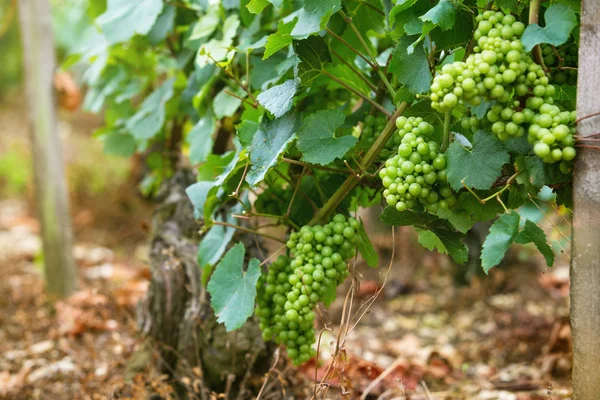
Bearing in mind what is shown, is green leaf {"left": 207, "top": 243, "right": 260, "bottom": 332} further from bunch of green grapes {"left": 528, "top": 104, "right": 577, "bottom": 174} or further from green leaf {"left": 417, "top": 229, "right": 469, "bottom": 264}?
bunch of green grapes {"left": 528, "top": 104, "right": 577, "bottom": 174}

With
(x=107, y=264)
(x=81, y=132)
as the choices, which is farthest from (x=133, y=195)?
(x=81, y=132)

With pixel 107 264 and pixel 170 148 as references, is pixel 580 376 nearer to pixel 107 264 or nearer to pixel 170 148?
pixel 170 148

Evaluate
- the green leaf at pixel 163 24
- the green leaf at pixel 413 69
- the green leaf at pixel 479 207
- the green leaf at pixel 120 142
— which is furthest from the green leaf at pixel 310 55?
the green leaf at pixel 120 142

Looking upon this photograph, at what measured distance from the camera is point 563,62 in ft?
3.19

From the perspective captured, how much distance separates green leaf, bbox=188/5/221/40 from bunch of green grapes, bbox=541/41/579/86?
3.00 feet

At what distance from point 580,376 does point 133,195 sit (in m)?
4.70

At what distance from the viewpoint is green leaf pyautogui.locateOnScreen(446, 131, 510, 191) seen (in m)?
0.93

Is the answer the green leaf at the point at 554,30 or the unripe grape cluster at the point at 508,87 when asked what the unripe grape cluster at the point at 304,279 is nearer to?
the unripe grape cluster at the point at 508,87

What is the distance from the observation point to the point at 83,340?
8.13 ft

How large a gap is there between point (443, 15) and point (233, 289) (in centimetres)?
70

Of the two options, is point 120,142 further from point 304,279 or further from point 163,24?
point 304,279

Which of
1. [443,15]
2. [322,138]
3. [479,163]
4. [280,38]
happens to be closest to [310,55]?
[280,38]

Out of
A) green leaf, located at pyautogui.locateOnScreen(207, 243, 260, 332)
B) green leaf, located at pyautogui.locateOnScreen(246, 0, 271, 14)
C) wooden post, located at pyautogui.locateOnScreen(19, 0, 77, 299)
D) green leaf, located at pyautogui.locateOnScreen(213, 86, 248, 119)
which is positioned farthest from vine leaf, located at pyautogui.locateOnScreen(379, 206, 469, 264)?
wooden post, located at pyautogui.locateOnScreen(19, 0, 77, 299)

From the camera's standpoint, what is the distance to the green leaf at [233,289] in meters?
1.14
